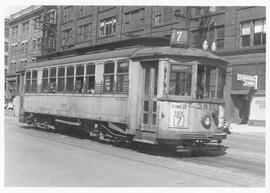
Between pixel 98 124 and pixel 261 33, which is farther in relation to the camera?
pixel 261 33

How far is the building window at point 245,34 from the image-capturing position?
103 feet

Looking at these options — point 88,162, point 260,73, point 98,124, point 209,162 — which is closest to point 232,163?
point 209,162

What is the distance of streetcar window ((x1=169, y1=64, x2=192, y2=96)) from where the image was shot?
12.0 meters

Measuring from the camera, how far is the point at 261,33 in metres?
30.6

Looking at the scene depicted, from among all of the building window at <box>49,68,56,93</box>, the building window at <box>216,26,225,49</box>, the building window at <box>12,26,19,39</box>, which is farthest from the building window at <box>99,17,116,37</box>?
the building window at <box>49,68,56,93</box>

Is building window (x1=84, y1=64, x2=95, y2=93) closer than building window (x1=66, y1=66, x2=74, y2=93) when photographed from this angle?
Yes

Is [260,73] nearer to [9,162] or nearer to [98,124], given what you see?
[98,124]

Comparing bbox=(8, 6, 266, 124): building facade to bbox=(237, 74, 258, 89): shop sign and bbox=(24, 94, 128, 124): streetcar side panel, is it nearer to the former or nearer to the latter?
bbox=(237, 74, 258, 89): shop sign

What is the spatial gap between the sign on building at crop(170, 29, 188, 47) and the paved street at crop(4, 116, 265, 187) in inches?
125

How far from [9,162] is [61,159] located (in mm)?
1287

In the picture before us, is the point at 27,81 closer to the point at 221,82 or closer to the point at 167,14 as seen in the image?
the point at 221,82

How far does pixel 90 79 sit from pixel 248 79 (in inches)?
681

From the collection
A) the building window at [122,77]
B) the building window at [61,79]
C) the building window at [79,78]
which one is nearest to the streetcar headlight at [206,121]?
the building window at [122,77]

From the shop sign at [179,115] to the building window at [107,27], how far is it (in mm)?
32950
